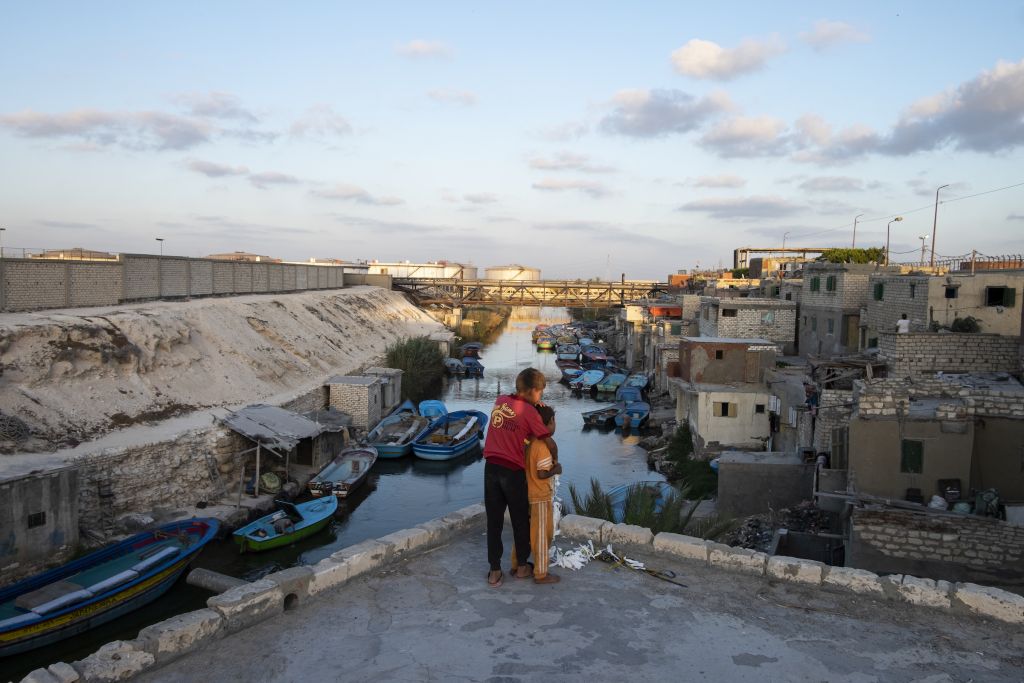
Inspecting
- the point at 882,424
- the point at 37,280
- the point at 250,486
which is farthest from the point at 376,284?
the point at 882,424

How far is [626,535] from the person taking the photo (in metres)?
6.14

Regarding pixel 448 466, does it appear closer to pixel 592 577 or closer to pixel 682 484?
pixel 682 484

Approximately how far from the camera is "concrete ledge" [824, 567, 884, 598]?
205 inches

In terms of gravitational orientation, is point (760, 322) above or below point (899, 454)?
above

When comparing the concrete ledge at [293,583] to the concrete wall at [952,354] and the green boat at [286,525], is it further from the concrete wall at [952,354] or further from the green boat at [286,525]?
the concrete wall at [952,354]

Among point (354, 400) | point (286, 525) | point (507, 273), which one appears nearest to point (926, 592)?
point (286, 525)

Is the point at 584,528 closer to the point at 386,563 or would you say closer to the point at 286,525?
the point at 386,563

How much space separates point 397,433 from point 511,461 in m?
19.8

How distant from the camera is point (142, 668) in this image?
4059mm

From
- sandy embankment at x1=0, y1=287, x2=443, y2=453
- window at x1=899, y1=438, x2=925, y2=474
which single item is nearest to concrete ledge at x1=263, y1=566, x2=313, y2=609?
window at x1=899, y1=438, x2=925, y2=474

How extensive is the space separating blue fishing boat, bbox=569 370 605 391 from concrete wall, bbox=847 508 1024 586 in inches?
1072

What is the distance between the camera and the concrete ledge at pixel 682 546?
5816 millimetres

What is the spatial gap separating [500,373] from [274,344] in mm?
17737

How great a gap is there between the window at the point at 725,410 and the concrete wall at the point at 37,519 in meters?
16.2
